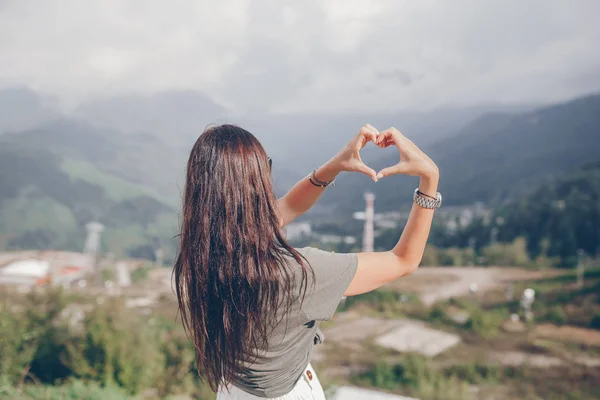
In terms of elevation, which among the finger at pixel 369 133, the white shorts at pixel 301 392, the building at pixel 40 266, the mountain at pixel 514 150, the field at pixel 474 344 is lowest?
the field at pixel 474 344

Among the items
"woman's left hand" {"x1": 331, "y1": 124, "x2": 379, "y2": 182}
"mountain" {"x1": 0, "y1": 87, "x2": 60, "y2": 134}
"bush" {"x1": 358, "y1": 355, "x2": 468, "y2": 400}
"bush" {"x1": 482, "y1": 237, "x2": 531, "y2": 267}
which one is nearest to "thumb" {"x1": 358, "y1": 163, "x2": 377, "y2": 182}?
"woman's left hand" {"x1": 331, "y1": 124, "x2": 379, "y2": 182}

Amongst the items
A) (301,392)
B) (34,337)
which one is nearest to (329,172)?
(301,392)

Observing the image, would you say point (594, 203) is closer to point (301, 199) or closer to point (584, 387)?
point (584, 387)

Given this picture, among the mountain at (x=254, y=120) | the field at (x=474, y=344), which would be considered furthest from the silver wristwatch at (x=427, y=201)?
the mountain at (x=254, y=120)

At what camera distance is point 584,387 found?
16.7 feet

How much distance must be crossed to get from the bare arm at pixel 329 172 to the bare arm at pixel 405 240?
0.05 metres

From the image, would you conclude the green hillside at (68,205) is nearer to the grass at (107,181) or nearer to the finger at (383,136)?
the grass at (107,181)

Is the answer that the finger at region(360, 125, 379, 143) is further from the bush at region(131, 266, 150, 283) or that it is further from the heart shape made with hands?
the bush at region(131, 266, 150, 283)

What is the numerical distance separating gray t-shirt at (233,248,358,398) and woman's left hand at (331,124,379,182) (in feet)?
0.49

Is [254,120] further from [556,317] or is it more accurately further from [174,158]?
[556,317]

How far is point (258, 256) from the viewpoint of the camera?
0.81 metres

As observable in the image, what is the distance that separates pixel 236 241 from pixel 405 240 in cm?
25

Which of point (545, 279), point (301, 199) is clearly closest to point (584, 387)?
point (301, 199)

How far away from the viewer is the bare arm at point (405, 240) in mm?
789
